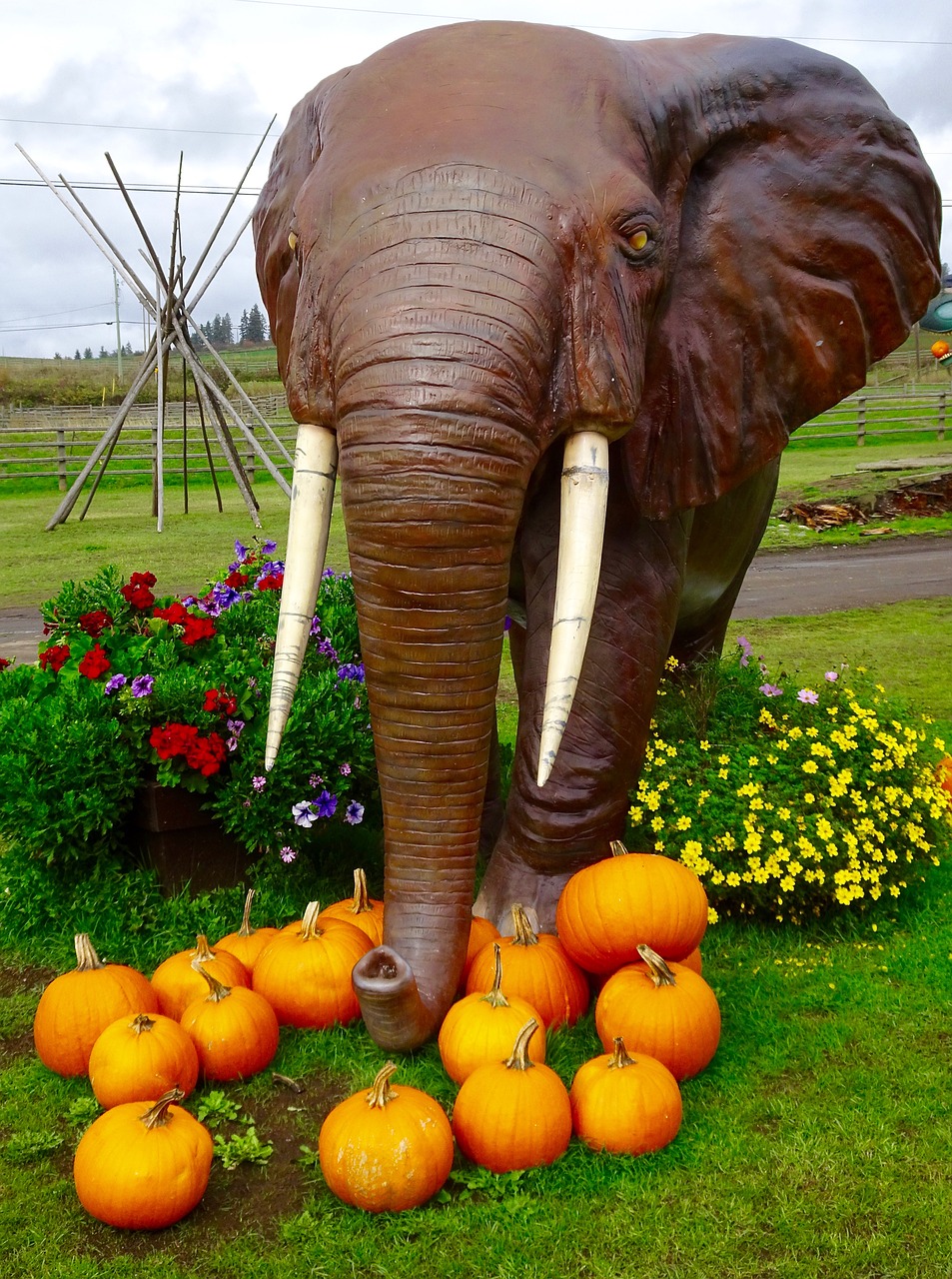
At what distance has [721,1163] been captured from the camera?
3.16 m

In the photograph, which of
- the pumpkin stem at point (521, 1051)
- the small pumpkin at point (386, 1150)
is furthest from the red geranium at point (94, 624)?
the pumpkin stem at point (521, 1051)

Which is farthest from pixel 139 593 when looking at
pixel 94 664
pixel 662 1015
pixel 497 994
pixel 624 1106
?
pixel 624 1106

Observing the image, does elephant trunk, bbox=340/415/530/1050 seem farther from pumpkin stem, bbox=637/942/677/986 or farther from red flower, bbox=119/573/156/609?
red flower, bbox=119/573/156/609

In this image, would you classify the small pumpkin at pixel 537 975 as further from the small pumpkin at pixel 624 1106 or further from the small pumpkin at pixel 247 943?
the small pumpkin at pixel 247 943

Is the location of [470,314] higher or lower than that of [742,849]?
higher

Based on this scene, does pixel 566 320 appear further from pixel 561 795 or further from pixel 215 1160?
pixel 215 1160

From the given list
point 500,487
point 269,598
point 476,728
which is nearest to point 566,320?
point 500,487

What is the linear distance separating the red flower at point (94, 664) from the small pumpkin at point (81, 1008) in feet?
4.65

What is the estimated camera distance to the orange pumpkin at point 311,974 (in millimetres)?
3756

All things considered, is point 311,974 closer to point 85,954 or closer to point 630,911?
point 85,954

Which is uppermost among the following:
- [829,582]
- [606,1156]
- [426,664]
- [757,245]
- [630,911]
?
[757,245]

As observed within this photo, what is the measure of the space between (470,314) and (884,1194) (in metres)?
2.39

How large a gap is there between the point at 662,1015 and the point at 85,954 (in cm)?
168

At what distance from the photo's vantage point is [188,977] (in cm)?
378
